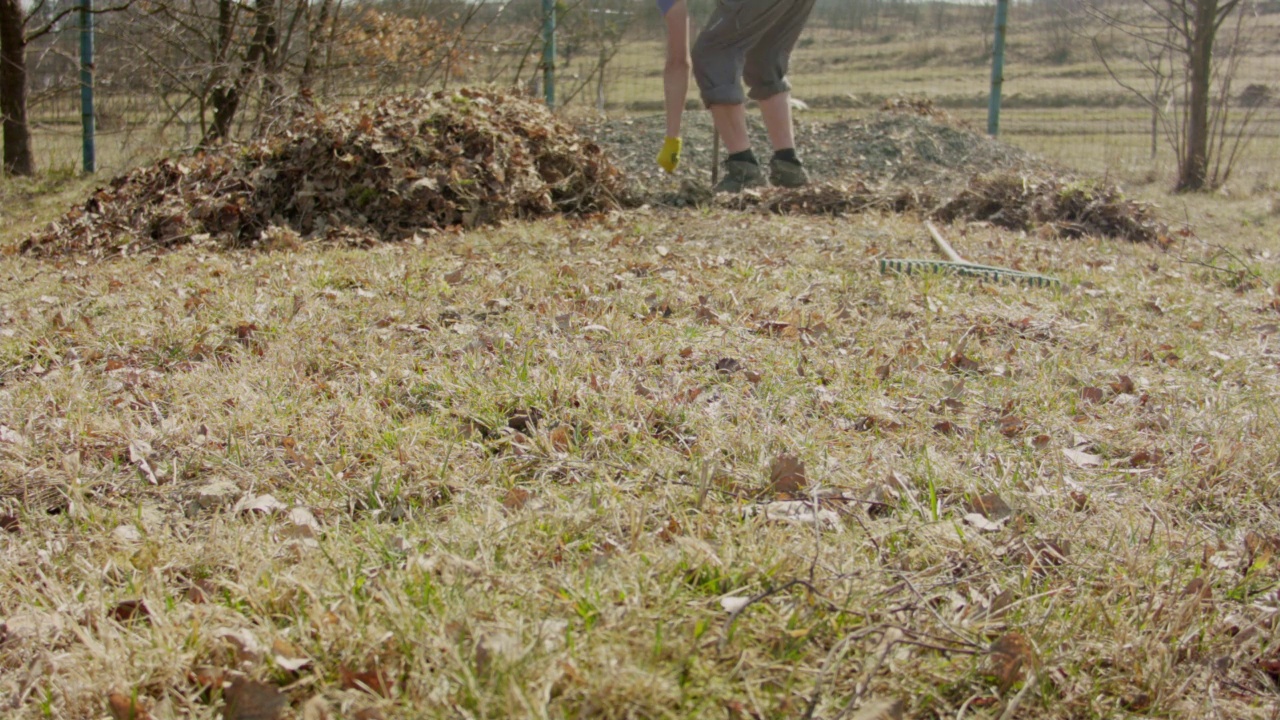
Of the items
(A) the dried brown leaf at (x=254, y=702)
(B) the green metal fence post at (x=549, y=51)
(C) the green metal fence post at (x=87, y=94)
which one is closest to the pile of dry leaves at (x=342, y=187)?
(B) the green metal fence post at (x=549, y=51)

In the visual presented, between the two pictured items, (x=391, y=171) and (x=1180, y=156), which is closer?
(x=391, y=171)

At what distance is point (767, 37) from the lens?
5996mm

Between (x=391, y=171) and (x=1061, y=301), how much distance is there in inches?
138

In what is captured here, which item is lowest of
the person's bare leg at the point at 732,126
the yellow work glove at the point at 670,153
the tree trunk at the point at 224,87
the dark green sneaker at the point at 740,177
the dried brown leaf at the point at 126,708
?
the dried brown leaf at the point at 126,708

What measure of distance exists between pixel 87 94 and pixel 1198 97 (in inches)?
378

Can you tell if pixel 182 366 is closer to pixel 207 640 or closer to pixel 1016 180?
pixel 207 640

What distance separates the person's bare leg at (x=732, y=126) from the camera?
6.06 meters

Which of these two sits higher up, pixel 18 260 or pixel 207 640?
pixel 18 260

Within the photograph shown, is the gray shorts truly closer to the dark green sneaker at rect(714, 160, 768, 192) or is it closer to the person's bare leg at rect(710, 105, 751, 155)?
the person's bare leg at rect(710, 105, 751, 155)

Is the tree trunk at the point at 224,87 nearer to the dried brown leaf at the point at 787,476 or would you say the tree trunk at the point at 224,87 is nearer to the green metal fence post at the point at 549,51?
the green metal fence post at the point at 549,51

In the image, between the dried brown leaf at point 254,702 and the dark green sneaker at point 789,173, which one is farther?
the dark green sneaker at point 789,173

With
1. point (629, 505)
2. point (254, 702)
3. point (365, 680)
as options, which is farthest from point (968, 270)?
point (254, 702)

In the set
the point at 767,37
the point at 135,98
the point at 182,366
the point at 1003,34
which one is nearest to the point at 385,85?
the point at 135,98

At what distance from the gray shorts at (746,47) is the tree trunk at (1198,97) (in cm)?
421
